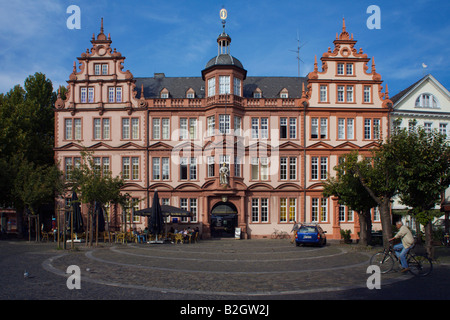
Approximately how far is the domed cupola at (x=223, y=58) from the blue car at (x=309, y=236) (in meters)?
17.5

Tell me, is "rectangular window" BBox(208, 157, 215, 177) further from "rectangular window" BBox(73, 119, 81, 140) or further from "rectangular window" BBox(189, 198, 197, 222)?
"rectangular window" BBox(73, 119, 81, 140)

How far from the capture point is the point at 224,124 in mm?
38031

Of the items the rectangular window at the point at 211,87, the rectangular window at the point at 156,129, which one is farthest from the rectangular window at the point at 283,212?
the rectangular window at the point at 156,129

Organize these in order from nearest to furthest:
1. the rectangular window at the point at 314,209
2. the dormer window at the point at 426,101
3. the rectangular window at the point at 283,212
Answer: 1. the rectangular window at the point at 283,212
2. the rectangular window at the point at 314,209
3. the dormer window at the point at 426,101

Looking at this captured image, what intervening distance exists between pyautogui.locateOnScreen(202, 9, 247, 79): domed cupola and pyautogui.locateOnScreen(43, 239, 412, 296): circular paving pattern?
71.2 ft

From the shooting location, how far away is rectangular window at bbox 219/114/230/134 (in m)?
38.0

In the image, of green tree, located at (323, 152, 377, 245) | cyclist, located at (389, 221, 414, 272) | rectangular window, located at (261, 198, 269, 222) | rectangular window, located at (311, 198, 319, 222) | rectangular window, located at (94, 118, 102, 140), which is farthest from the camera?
rectangular window, located at (94, 118, 102, 140)

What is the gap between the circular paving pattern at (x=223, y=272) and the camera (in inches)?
497

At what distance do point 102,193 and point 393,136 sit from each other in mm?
18968

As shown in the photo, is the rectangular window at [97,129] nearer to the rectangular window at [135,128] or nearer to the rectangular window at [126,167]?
the rectangular window at [135,128]

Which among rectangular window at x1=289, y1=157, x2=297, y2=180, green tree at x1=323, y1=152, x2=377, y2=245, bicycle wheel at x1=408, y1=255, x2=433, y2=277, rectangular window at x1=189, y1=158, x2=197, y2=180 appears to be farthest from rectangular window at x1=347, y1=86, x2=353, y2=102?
bicycle wheel at x1=408, y1=255, x2=433, y2=277

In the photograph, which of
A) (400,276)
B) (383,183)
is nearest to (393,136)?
(383,183)

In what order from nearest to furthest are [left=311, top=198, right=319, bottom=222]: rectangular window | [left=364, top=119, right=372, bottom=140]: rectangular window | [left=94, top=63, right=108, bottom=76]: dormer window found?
1. [left=311, top=198, right=319, bottom=222]: rectangular window
2. [left=364, top=119, right=372, bottom=140]: rectangular window
3. [left=94, top=63, right=108, bottom=76]: dormer window
